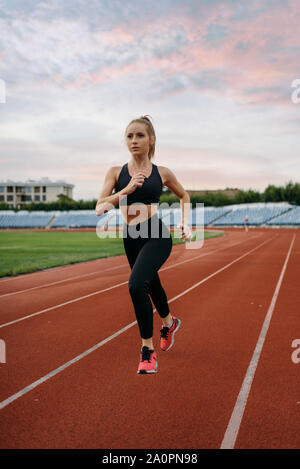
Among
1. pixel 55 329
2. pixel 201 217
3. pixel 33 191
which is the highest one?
pixel 33 191

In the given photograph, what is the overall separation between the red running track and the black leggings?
572 mm

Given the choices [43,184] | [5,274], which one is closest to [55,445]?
[5,274]

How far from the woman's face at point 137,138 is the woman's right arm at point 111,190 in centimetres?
27

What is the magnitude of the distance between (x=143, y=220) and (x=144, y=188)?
0.31 meters

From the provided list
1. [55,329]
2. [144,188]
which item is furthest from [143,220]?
[55,329]

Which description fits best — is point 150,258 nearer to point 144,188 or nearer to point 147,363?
point 144,188

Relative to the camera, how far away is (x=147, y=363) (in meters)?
3.67

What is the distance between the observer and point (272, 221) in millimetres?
59000

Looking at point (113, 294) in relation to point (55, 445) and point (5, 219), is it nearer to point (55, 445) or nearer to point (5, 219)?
point (55, 445)

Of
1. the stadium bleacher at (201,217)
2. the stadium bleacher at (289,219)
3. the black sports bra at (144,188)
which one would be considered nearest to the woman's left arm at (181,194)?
the black sports bra at (144,188)

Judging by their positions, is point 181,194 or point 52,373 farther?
point 181,194

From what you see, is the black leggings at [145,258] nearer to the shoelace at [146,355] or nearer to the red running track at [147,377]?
the shoelace at [146,355]

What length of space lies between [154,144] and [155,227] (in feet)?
2.66

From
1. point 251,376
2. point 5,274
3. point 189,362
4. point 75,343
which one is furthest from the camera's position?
point 5,274
